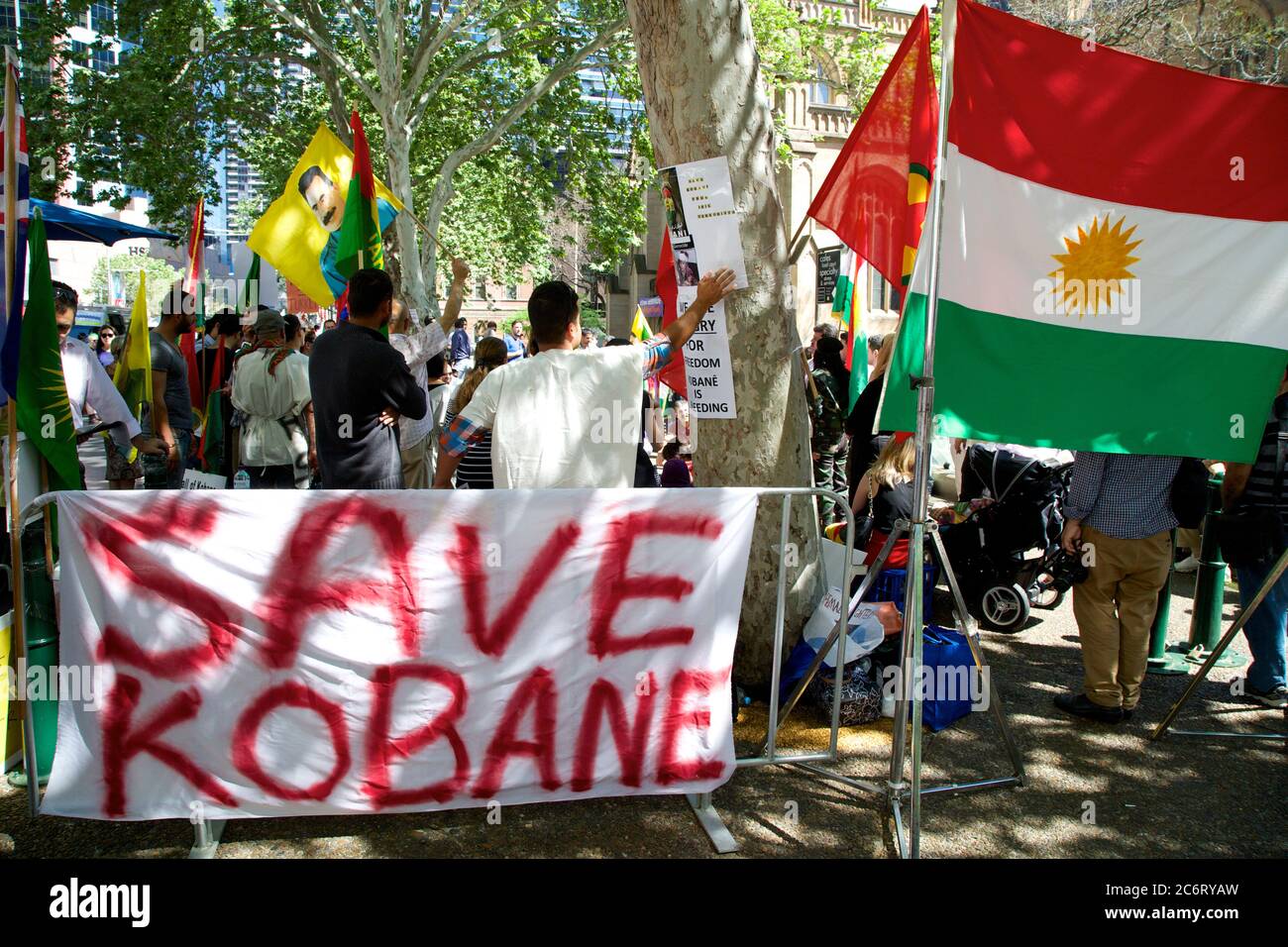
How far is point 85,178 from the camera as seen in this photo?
19906mm

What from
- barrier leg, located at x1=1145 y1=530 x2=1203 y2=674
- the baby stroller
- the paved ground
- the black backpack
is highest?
the black backpack

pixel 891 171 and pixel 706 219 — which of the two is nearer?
pixel 891 171

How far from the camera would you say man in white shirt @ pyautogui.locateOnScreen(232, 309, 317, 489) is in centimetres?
789

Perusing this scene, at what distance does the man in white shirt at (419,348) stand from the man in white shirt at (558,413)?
1144mm

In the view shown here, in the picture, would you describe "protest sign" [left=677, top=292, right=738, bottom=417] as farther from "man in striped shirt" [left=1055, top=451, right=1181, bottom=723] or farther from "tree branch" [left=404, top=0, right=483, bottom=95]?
"tree branch" [left=404, top=0, right=483, bottom=95]

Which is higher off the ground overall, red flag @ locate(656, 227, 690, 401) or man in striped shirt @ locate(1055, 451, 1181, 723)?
red flag @ locate(656, 227, 690, 401)

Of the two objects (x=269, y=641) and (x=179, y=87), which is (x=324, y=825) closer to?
(x=269, y=641)

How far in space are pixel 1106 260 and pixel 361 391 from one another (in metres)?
3.48

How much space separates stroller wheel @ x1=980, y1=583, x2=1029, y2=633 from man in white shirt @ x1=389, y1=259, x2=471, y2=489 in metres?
4.05

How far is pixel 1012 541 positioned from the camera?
693 cm

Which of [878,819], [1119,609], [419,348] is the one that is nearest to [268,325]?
[419,348]

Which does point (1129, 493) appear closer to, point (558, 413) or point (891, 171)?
point (891, 171)

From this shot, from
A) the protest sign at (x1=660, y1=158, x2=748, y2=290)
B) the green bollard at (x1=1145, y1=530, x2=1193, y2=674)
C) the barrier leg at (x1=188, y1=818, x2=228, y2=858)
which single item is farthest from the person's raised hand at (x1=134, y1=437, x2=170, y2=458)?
the green bollard at (x1=1145, y1=530, x2=1193, y2=674)
